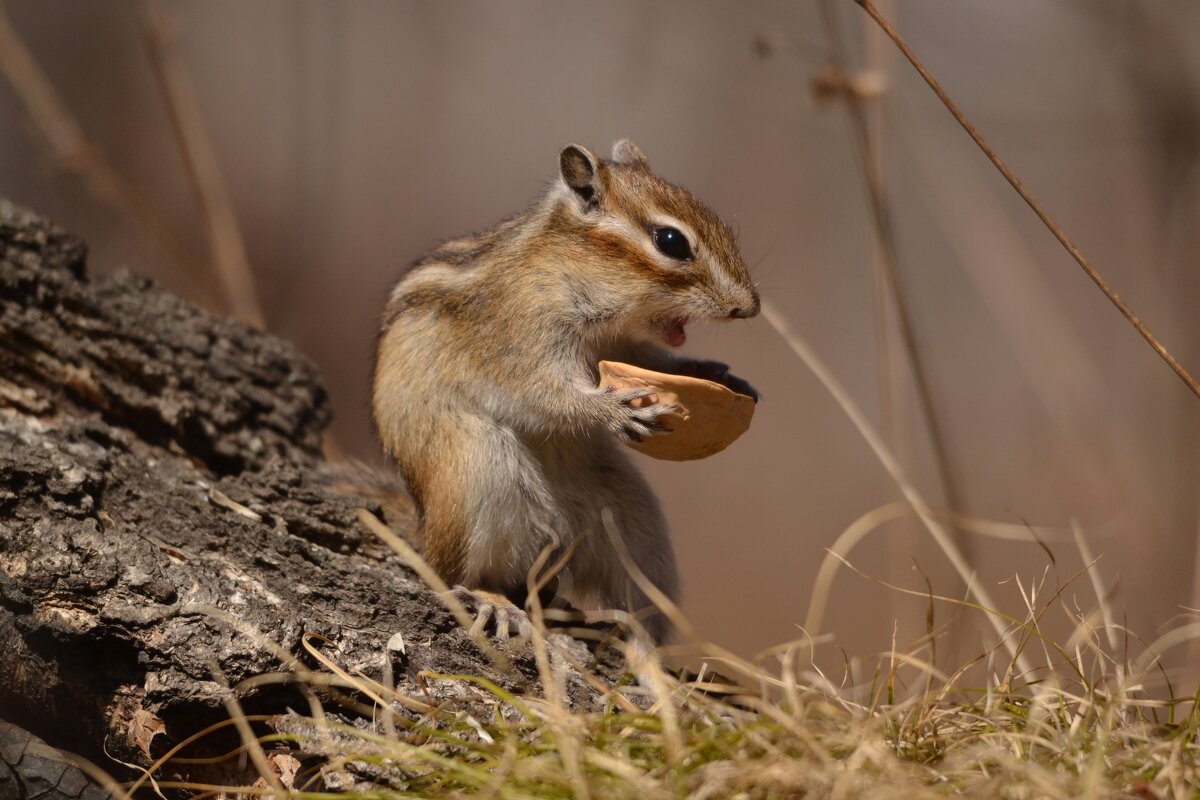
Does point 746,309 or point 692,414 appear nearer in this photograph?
point 692,414

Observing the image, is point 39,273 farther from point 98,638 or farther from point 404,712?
point 404,712

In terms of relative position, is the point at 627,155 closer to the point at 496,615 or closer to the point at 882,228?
the point at 882,228

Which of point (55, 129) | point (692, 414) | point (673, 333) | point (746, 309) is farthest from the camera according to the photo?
point (55, 129)

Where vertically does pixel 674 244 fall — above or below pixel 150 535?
above

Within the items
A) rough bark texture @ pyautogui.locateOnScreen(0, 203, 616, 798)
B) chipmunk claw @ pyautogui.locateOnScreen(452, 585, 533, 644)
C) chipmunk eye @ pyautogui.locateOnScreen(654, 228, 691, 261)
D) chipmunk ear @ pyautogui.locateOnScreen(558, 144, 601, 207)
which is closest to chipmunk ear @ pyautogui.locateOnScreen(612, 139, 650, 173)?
chipmunk ear @ pyautogui.locateOnScreen(558, 144, 601, 207)

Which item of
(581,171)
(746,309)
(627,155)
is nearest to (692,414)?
(746,309)

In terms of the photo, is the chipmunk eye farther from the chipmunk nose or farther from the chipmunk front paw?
the chipmunk front paw
